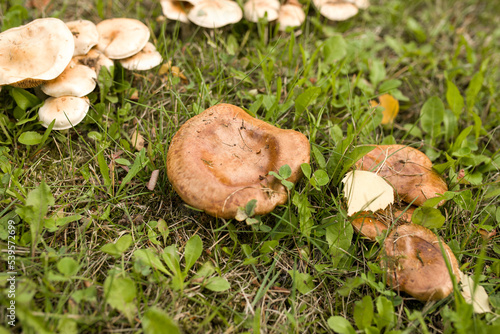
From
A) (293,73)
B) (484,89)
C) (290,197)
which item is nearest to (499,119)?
(484,89)

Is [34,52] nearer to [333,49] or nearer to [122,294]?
[122,294]

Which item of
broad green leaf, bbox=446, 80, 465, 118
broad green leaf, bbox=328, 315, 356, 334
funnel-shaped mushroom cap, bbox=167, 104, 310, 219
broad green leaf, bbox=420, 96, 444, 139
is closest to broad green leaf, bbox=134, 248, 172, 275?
funnel-shaped mushroom cap, bbox=167, 104, 310, 219

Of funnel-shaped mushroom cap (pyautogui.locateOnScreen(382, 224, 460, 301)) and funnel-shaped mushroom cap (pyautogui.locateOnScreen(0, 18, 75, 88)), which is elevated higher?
funnel-shaped mushroom cap (pyautogui.locateOnScreen(0, 18, 75, 88))

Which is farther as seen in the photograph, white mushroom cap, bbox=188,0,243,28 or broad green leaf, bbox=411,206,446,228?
white mushroom cap, bbox=188,0,243,28

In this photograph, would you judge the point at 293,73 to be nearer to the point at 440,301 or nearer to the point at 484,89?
the point at 484,89

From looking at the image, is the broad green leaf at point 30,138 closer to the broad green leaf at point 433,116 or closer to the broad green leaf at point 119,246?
the broad green leaf at point 119,246

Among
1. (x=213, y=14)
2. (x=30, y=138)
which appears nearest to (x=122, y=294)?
(x=30, y=138)

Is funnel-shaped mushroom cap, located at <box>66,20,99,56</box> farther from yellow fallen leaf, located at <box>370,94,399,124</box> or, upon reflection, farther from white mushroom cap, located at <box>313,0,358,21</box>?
yellow fallen leaf, located at <box>370,94,399,124</box>
